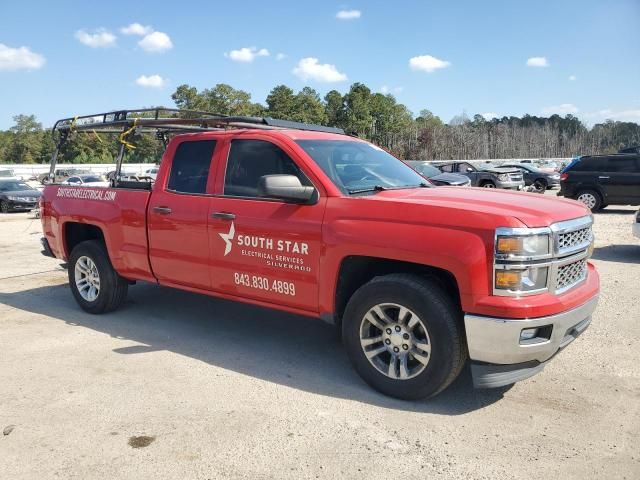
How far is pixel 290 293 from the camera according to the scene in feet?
14.3

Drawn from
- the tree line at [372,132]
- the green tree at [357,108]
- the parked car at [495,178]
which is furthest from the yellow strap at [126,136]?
the green tree at [357,108]

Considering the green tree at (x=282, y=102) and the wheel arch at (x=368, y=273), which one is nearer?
the wheel arch at (x=368, y=273)

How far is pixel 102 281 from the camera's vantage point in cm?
595

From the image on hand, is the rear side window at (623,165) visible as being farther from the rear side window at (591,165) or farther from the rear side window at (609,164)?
the rear side window at (591,165)

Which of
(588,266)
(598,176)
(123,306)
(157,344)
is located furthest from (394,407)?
(598,176)

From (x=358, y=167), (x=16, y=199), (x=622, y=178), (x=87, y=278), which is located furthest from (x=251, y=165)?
(x=16, y=199)

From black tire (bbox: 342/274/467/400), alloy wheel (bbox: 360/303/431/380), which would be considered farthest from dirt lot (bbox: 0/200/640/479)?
alloy wheel (bbox: 360/303/431/380)

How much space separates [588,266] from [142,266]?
408cm

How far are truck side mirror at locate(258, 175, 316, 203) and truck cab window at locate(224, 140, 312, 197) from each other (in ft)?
1.00

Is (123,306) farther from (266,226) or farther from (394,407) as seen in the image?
(394,407)

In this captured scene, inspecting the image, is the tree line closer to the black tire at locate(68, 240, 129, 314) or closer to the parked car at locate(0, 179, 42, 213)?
the parked car at locate(0, 179, 42, 213)

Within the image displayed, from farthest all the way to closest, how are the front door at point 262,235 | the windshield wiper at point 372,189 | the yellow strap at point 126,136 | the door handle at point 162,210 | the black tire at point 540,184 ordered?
the black tire at point 540,184 → the yellow strap at point 126,136 → the door handle at point 162,210 → the windshield wiper at point 372,189 → the front door at point 262,235

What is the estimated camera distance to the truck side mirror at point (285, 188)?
4.07m

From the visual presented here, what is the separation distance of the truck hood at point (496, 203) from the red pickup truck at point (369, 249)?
19mm
